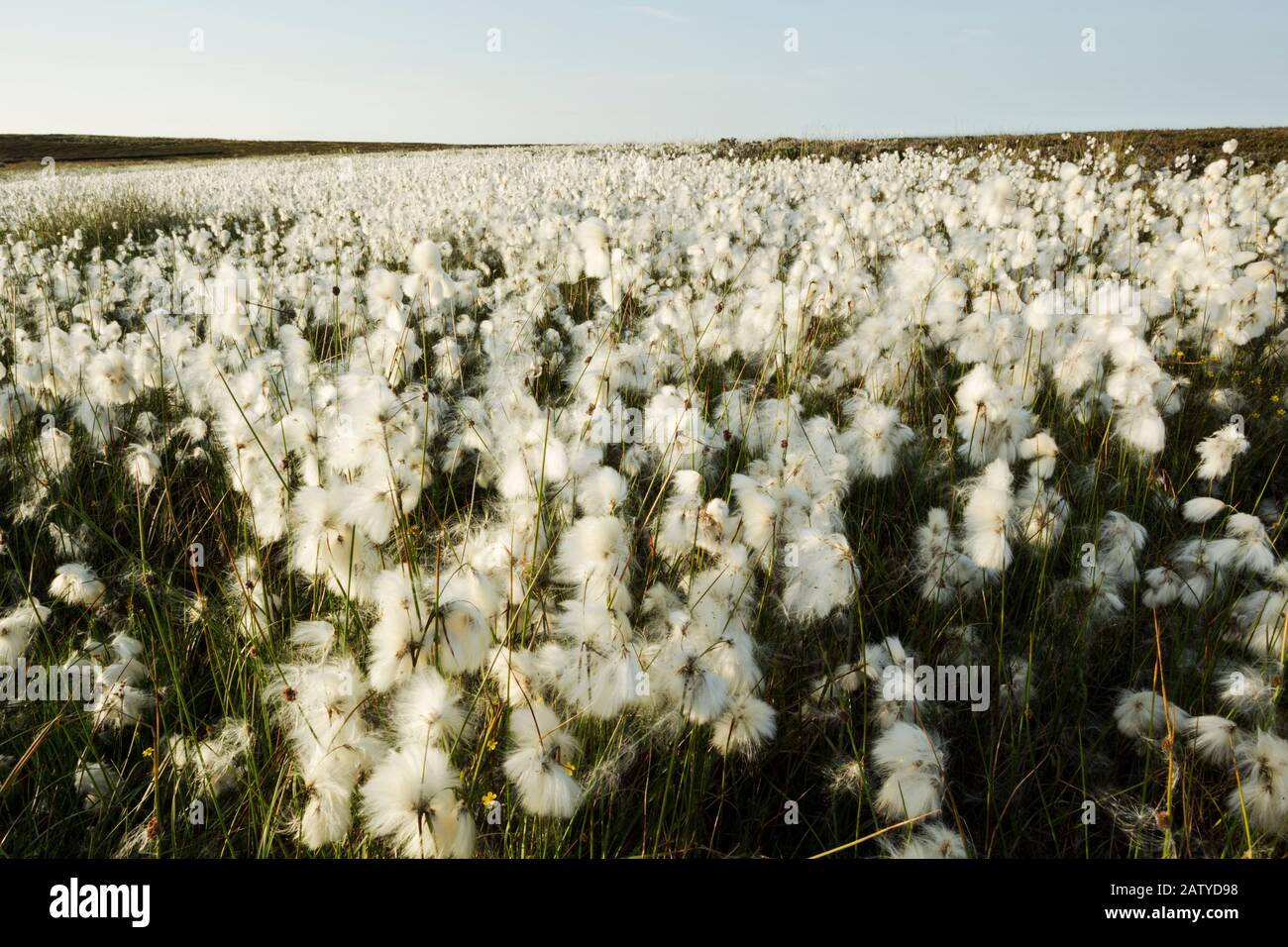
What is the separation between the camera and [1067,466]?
398 centimetres

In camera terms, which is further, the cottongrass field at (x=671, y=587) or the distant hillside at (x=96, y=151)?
the distant hillside at (x=96, y=151)

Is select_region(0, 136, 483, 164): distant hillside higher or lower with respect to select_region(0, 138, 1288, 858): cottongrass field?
higher

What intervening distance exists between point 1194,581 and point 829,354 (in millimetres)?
2378

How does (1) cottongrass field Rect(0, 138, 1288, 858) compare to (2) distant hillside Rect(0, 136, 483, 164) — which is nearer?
(1) cottongrass field Rect(0, 138, 1288, 858)

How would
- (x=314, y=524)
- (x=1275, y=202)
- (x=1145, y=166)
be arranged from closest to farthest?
(x=314, y=524), (x=1275, y=202), (x=1145, y=166)

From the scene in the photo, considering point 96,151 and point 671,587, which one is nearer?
point 671,587

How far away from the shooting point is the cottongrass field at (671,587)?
2.10m

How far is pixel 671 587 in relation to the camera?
2.86 meters

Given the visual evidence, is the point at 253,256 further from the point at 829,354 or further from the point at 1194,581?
the point at 1194,581

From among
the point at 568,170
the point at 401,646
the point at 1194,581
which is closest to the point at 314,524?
the point at 401,646

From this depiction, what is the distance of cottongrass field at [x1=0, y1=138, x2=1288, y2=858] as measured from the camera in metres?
2.10

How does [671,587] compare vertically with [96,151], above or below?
below

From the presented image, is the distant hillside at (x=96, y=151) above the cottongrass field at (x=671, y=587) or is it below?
above
